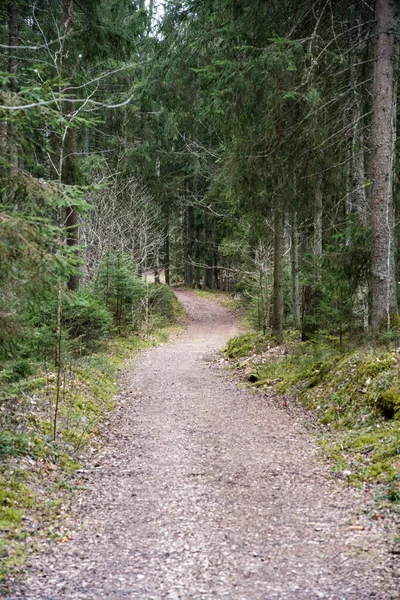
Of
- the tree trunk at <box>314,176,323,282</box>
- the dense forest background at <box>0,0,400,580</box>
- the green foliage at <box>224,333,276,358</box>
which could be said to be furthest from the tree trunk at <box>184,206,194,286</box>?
the tree trunk at <box>314,176,323,282</box>

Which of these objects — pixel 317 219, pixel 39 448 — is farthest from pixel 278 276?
pixel 39 448

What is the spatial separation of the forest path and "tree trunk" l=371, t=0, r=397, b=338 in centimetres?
274

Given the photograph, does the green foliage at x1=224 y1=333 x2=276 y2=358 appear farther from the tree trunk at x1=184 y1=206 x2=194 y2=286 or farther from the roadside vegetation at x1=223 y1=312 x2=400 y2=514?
the tree trunk at x1=184 y1=206 x2=194 y2=286

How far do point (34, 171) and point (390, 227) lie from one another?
28.9 ft

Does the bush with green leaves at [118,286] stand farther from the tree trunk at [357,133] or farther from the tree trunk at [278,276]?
the tree trunk at [357,133]

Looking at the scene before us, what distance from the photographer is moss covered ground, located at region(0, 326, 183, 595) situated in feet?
14.7

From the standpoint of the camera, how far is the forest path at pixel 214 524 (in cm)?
359

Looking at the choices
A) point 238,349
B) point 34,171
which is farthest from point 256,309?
point 34,171

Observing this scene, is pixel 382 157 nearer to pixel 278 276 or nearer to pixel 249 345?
pixel 278 276

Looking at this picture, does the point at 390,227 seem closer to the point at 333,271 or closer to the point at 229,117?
the point at 333,271

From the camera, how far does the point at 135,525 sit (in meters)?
4.73

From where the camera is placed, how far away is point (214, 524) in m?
4.63

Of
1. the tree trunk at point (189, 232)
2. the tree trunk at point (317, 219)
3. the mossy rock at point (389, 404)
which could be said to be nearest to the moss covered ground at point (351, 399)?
the mossy rock at point (389, 404)

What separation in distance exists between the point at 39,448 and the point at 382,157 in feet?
23.6
